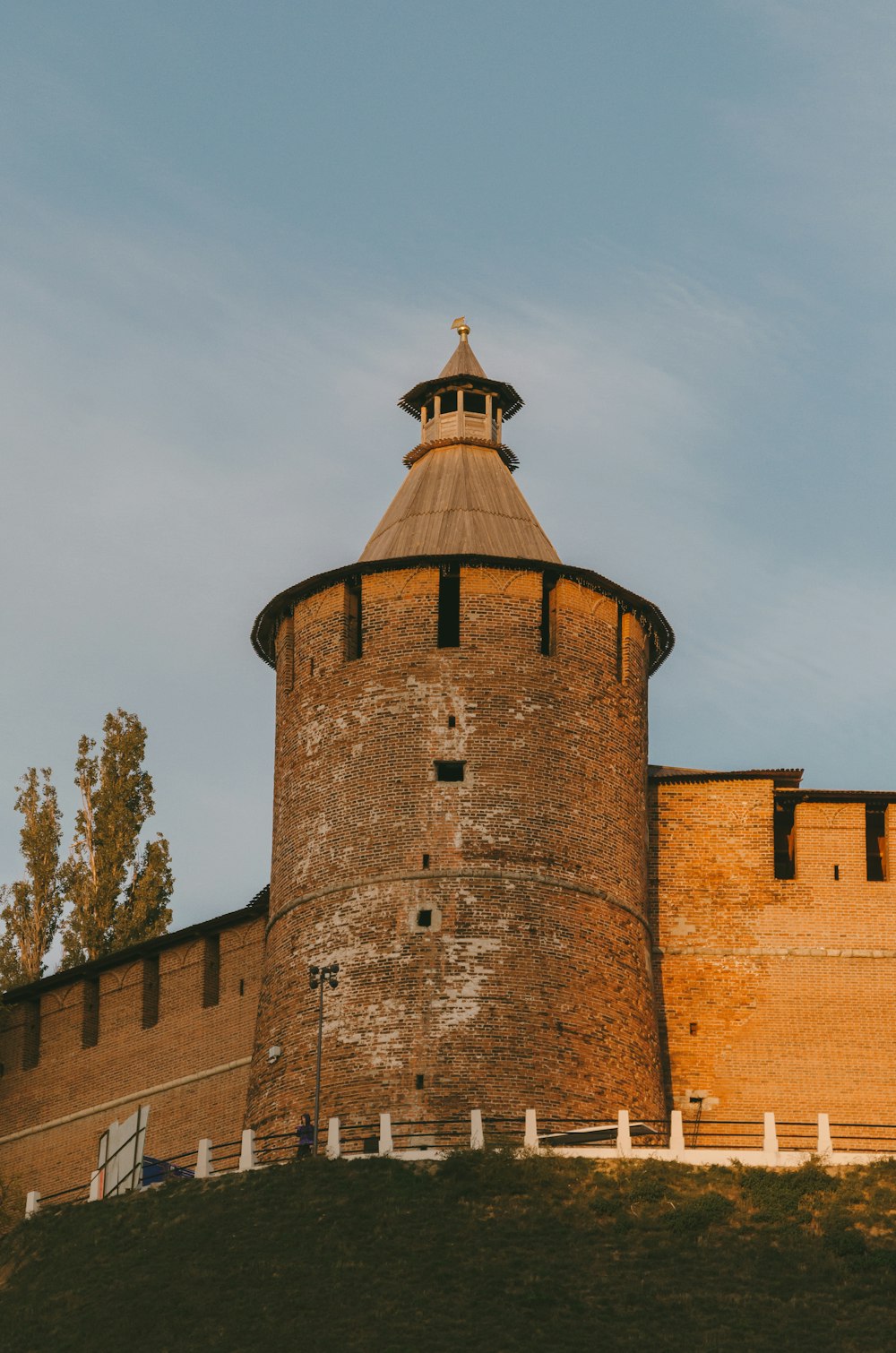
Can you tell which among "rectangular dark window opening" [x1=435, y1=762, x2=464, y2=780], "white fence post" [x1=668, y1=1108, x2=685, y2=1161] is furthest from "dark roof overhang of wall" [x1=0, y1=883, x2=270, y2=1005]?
"white fence post" [x1=668, y1=1108, x2=685, y2=1161]

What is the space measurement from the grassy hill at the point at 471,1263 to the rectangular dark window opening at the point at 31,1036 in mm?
14186

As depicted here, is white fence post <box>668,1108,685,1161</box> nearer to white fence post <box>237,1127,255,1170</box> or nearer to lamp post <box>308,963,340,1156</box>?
lamp post <box>308,963,340,1156</box>

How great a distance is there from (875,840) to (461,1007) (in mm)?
10998

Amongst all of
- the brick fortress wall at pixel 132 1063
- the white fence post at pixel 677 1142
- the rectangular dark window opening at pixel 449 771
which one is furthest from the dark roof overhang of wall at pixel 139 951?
the white fence post at pixel 677 1142

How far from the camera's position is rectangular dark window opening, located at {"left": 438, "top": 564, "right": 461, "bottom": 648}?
50344 mm

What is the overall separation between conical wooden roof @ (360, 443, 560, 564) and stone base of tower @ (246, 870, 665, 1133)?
751 centimetres

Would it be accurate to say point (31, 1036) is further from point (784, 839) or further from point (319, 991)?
point (784, 839)

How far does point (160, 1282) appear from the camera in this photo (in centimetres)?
4025

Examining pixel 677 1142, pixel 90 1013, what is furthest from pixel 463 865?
pixel 90 1013

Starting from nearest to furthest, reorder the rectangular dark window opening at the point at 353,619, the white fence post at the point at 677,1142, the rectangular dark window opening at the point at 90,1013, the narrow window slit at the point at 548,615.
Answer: the white fence post at the point at 677,1142
the narrow window slit at the point at 548,615
the rectangular dark window opening at the point at 353,619
the rectangular dark window opening at the point at 90,1013

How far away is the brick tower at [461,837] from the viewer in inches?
1817

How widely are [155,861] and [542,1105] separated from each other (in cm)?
1896

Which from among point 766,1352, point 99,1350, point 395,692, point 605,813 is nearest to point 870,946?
point 605,813

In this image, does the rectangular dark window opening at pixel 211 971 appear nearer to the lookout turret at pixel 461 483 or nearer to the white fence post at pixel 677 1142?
the lookout turret at pixel 461 483
